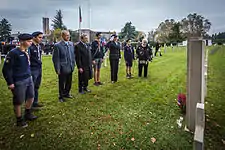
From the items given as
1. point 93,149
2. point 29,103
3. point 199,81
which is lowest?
point 93,149

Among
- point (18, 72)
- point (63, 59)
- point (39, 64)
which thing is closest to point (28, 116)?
point (18, 72)

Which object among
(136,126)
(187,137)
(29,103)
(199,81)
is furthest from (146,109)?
(29,103)

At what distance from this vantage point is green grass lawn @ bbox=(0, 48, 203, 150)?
2.92 m

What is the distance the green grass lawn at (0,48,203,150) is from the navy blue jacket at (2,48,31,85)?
1004mm

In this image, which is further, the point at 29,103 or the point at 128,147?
the point at 29,103

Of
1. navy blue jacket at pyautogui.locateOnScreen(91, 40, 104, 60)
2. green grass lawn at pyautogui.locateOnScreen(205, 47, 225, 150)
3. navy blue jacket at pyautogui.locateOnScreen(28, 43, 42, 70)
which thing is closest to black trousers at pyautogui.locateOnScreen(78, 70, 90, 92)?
navy blue jacket at pyautogui.locateOnScreen(91, 40, 104, 60)

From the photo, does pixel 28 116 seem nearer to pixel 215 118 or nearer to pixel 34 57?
pixel 34 57

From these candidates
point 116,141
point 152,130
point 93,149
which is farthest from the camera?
point 152,130

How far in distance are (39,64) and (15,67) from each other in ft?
3.20

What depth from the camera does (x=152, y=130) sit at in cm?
332

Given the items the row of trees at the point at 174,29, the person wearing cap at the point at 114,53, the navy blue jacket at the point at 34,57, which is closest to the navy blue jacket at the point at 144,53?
the person wearing cap at the point at 114,53

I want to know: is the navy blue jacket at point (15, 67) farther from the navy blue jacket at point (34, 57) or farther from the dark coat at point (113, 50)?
the dark coat at point (113, 50)

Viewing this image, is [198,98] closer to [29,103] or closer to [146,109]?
[146,109]

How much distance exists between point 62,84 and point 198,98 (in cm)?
327
